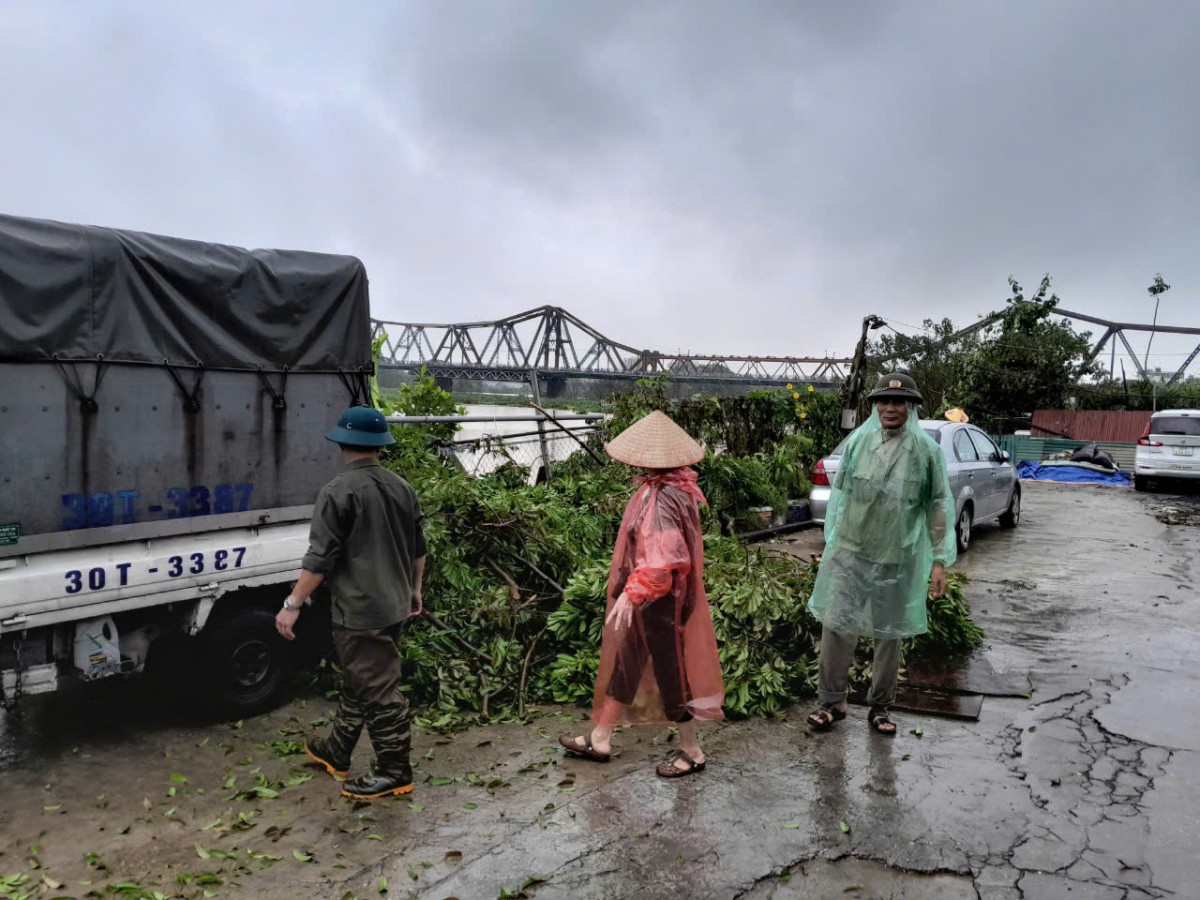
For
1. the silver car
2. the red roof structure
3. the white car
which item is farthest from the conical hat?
the red roof structure

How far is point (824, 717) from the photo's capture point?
15.3 ft

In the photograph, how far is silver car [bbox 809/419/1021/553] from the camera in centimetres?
976

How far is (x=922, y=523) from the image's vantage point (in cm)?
457

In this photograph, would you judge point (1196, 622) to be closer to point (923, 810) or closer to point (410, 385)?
point (923, 810)

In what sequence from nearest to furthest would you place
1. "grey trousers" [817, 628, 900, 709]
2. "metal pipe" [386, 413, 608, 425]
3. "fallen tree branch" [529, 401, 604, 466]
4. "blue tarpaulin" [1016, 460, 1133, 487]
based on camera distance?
"grey trousers" [817, 628, 900, 709], "metal pipe" [386, 413, 608, 425], "fallen tree branch" [529, 401, 604, 466], "blue tarpaulin" [1016, 460, 1133, 487]

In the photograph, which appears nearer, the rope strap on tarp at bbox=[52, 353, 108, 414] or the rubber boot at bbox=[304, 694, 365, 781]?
the rubber boot at bbox=[304, 694, 365, 781]

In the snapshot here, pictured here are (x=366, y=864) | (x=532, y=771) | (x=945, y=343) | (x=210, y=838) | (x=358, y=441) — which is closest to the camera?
(x=366, y=864)

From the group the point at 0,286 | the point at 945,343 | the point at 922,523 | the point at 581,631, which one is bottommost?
the point at 581,631

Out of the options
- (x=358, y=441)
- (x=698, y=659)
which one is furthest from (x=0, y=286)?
(x=698, y=659)

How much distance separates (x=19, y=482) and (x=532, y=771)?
2817 millimetres

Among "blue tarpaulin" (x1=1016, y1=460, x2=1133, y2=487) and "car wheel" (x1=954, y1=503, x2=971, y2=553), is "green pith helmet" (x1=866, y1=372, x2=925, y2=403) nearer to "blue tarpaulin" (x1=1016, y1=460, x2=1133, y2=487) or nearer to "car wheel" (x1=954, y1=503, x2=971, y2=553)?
"car wheel" (x1=954, y1=503, x2=971, y2=553)

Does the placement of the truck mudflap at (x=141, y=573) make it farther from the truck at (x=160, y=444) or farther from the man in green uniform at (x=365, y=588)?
the man in green uniform at (x=365, y=588)

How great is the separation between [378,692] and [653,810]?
53.7 inches

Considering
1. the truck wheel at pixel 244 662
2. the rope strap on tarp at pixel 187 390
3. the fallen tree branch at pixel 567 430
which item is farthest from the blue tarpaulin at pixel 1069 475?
the rope strap on tarp at pixel 187 390
